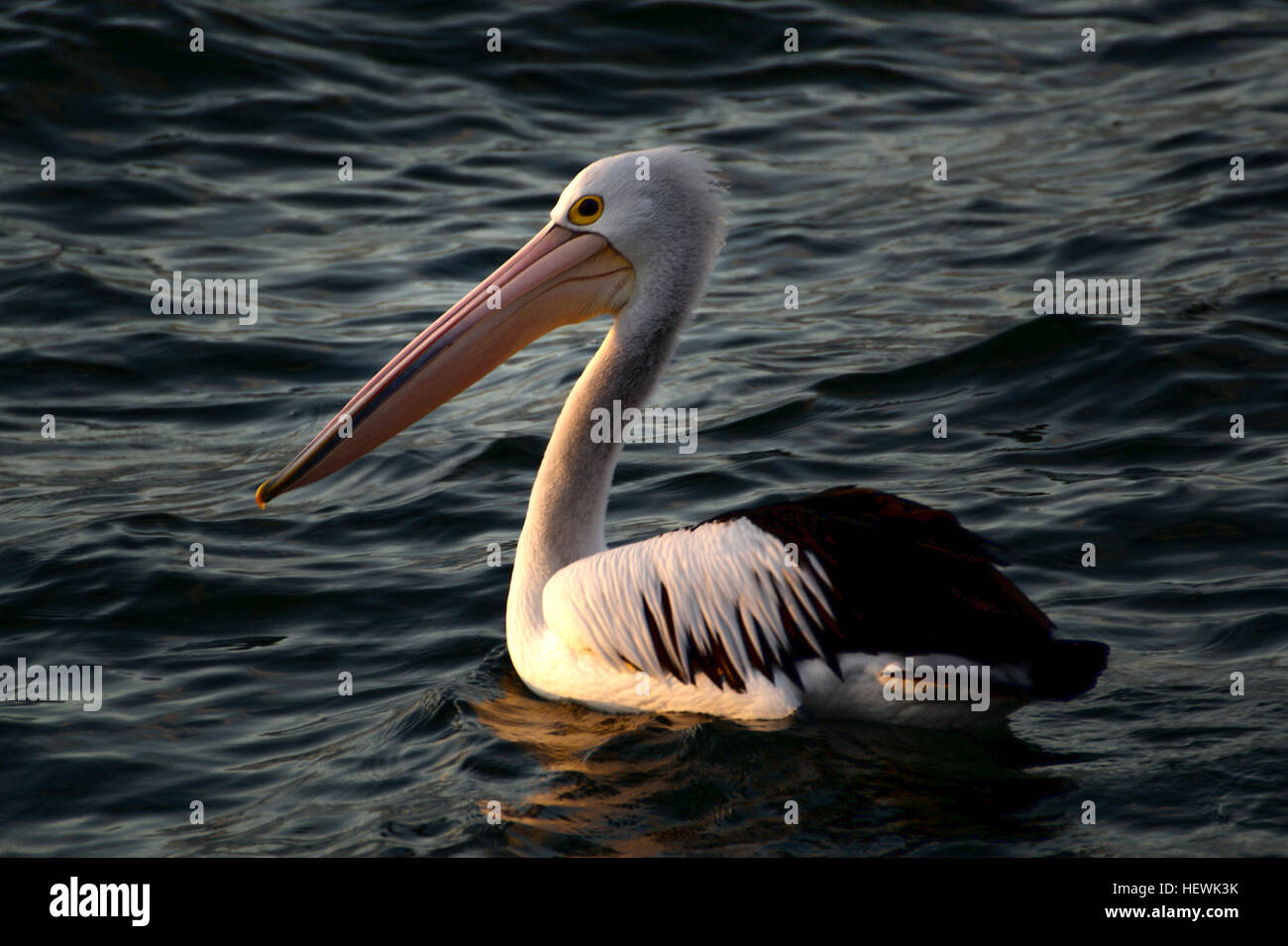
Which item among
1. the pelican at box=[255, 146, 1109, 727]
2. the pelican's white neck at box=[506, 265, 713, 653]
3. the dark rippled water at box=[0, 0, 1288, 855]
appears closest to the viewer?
the pelican at box=[255, 146, 1109, 727]

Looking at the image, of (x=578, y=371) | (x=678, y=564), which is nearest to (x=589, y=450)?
(x=678, y=564)

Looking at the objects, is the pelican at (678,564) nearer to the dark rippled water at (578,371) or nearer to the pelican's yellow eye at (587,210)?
the pelican's yellow eye at (587,210)

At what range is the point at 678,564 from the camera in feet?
13.2


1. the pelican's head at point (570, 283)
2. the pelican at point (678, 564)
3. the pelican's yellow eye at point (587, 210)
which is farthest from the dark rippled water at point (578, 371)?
the pelican's yellow eye at point (587, 210)

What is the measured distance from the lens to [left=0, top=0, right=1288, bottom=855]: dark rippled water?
150 inches

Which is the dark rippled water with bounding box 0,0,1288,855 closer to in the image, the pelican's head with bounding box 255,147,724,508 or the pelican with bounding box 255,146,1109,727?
the pelican with bounding box 255,146,1109,727

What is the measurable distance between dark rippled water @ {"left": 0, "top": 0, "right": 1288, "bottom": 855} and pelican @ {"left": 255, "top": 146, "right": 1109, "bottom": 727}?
153 mm

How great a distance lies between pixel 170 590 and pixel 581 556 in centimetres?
152

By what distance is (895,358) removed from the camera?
6770 millimetres

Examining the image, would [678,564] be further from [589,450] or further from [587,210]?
[587,210]

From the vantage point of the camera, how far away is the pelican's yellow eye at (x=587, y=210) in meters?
4.61

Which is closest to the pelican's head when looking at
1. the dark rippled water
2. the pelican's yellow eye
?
the pelican's yellow eye

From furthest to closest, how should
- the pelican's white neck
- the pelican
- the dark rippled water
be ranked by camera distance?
1. the pelican's white neck
2. the dark rippled water
3. the pelican

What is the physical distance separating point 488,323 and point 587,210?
46 cm
